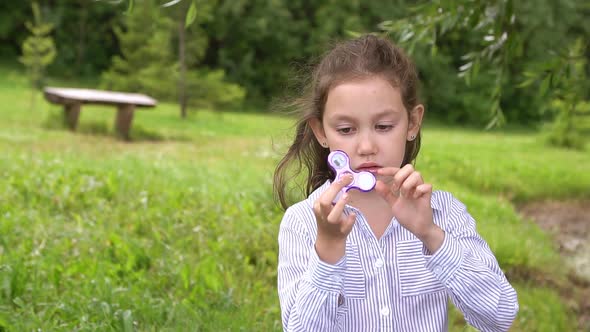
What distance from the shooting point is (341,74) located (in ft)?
6.91

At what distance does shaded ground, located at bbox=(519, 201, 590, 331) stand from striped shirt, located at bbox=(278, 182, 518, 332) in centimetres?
247

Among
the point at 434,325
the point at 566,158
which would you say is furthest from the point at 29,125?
the point at 434,325

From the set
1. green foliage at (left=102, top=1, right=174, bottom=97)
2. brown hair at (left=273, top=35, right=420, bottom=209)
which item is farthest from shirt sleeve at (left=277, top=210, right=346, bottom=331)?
green foliage at (left=102, top=1, right=174, bottom=97)

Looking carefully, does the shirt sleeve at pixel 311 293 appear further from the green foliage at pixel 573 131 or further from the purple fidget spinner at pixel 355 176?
the green foliage at pixel 573 131

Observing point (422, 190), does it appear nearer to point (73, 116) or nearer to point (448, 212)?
point (448, 212)

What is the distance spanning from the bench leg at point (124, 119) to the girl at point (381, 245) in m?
10.0

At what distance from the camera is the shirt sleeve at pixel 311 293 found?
1814 millimetres

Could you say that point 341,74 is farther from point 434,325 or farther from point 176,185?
point 176,185

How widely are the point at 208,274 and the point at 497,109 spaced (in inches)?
67.6

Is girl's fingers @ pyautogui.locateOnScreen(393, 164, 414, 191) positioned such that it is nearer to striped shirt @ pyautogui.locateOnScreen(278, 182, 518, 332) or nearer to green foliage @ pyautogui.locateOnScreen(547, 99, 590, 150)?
striped shirt @ pyautogui.locateOnScreen(278, 182, 518, 332)

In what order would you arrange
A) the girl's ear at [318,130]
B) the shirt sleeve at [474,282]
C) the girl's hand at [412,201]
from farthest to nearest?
the girl's ear at [318,130]
the shirt sleeve at [474,282]
the girl's hand at [412,201]

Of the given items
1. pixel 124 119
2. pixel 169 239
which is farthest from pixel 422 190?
pixel 124 119

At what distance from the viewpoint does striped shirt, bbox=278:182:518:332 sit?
187cm

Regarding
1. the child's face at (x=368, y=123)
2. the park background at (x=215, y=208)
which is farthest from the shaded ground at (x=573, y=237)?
the child's face at (x=368, y=123)
